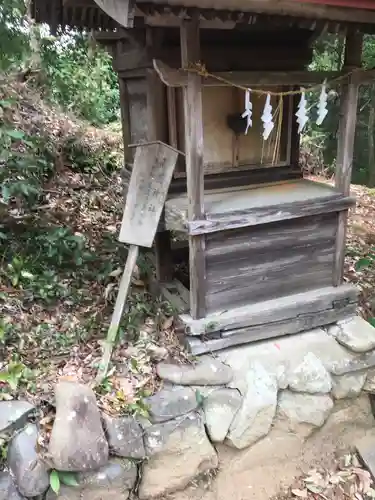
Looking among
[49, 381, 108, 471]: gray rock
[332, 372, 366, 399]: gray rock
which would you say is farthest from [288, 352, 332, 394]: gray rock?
[49, 381, 108, 471]: gray rock

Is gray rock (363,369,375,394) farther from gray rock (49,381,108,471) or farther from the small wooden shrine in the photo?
gray rock (49,381,108,471)

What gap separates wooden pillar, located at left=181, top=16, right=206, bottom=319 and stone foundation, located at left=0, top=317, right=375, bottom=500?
24.6 inches

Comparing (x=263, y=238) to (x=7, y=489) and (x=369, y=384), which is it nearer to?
(x=369, y=384)

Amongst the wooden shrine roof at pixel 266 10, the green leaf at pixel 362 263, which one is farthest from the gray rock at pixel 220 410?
the wooden shrine roof at pixel 266 10

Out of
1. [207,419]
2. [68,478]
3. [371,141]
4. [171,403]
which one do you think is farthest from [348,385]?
[371,141]

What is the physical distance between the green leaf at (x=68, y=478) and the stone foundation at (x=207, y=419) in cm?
5

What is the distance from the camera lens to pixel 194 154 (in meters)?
3.55

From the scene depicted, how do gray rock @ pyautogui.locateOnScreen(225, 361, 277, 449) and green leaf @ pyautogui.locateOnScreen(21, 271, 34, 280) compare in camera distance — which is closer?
gray rock @ pyautogui.locateOnScreen(225, 361, 277, 449)

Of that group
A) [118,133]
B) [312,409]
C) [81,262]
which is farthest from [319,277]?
[118,133]

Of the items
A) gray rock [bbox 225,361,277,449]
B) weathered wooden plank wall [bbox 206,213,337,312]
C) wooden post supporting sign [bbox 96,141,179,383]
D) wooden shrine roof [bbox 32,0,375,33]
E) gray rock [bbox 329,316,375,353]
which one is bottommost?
gray rock [bbox 225,361,277,449]

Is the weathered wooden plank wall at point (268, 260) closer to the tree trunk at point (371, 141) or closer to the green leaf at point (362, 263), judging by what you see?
the green leaf at point (362, 263)

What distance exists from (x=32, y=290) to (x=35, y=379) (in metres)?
1.09

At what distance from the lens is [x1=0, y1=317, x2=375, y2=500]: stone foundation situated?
3195 millimetres

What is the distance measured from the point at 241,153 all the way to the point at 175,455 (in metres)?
2.66
